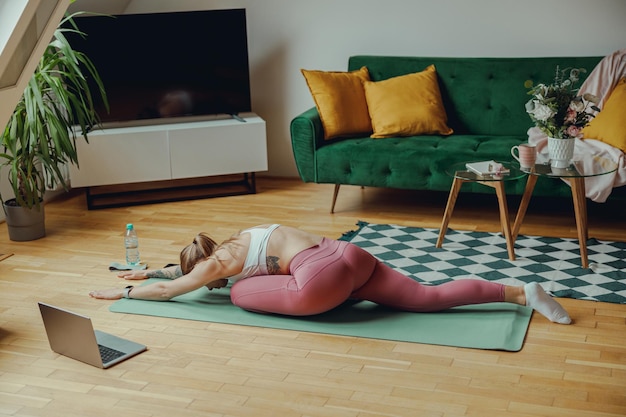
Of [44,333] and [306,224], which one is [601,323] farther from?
[44,333]

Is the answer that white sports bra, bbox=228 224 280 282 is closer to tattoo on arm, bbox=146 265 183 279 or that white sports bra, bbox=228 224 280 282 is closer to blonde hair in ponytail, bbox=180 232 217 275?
blonde hair in ponytail, bbox=180 232 217 275

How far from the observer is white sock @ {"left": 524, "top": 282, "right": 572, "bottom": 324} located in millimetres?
3482

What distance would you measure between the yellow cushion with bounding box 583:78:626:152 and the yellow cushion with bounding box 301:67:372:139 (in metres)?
1.36

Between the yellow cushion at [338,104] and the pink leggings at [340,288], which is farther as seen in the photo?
the yellow cushion at [338,104]

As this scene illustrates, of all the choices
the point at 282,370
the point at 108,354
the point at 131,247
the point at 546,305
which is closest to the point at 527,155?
the point at 546,305

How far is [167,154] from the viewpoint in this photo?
18.1 ft

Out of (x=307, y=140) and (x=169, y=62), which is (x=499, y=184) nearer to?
(x=307, y=140)

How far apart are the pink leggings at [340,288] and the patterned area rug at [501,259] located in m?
0.45

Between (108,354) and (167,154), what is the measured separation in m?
2.42

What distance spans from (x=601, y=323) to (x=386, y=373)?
1.02 m

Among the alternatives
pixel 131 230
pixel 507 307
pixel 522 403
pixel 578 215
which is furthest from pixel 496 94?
pixel 522 403

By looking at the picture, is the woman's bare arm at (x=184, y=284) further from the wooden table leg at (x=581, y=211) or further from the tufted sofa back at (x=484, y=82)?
the tufted sofa back at (x=484, y=82)

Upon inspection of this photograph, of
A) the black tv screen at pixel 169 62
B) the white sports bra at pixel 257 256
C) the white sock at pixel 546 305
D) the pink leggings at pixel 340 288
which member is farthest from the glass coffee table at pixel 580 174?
the black tv screen at pixel 169 62

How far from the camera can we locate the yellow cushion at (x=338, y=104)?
17.2 ft
